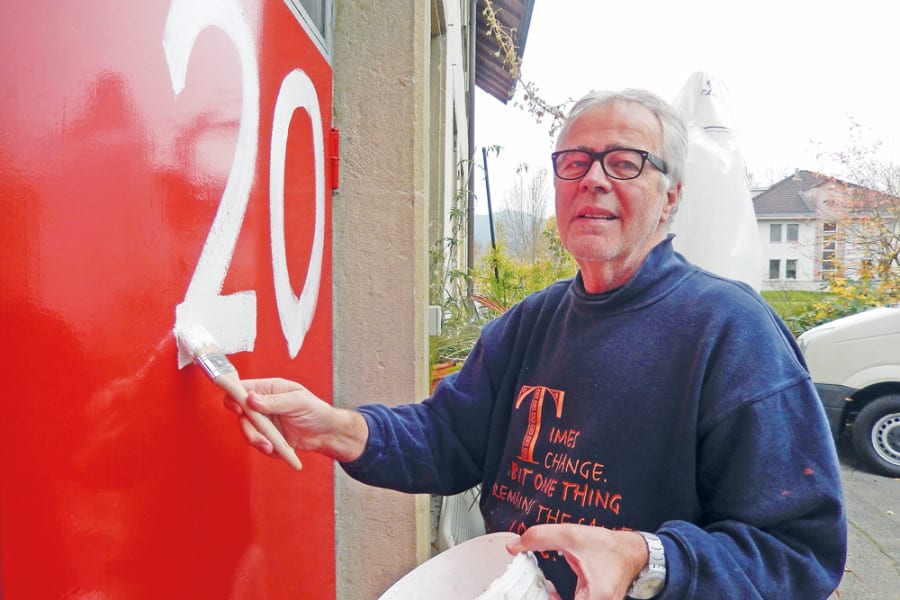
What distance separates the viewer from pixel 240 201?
1244mm

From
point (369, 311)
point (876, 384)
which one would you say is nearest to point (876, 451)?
point (876, 384)

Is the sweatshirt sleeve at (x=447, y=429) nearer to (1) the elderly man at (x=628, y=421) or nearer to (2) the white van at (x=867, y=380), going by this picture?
(1) the elderly man at (x=628, y=421)

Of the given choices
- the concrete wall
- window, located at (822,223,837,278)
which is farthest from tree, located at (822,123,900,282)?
the concrete wall

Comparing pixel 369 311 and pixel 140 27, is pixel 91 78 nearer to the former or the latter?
pixel 140 27

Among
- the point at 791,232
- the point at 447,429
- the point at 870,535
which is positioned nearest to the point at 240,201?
the point at 447,429

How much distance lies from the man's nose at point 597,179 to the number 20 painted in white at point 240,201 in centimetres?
68

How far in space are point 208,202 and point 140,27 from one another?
1.03 feet

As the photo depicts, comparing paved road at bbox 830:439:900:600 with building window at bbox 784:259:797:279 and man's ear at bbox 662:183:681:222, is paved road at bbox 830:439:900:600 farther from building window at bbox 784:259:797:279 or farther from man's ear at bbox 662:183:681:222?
building window at bbox 784:259:797:279

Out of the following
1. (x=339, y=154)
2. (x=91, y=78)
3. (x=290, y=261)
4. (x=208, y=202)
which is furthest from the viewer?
(x=339, y=154)

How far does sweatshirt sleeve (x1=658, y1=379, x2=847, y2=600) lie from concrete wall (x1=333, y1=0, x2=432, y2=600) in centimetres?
115

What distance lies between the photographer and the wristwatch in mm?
988

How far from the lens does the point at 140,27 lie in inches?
33.6

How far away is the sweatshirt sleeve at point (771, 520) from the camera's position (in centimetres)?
101

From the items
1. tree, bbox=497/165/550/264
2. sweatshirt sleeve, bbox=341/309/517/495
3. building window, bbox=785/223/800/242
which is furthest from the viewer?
building window, bbox=785/223/800/242
